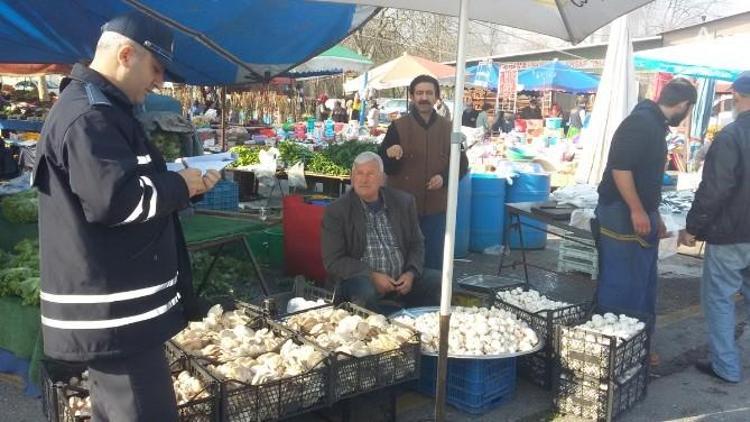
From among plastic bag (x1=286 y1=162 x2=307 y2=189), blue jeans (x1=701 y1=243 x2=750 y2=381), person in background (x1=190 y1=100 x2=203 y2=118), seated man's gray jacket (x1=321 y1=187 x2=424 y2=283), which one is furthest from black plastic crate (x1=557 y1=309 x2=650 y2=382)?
person in background (x1=190 y1=100 x2=203 y2=118)

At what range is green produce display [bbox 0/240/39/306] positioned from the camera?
3.94m

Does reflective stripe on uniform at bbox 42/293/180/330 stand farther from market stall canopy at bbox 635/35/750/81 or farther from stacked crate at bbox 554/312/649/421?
market stall canopy at bbox 635/35/750/81

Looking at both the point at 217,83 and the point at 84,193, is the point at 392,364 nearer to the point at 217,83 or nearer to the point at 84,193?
the point at 84,193

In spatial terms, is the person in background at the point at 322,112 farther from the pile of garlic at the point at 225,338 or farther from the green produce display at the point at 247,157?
the pile of garlic at the point at 225,338

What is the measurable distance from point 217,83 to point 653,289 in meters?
4.45

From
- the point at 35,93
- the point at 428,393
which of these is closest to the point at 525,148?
the point at 428,393

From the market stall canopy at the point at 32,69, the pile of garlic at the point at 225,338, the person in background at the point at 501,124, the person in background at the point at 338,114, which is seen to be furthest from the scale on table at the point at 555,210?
the person in background at the point at 338,114

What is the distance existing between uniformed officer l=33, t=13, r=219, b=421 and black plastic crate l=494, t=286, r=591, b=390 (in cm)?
253

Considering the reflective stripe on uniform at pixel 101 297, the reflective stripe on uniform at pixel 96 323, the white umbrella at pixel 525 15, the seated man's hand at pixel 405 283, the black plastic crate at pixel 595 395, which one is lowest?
the black plastic crate at pixel 595 395

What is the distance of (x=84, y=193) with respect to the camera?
1.97 meters

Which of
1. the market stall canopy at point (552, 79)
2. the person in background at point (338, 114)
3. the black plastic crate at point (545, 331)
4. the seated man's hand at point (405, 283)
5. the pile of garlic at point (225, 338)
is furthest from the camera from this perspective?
the market stall canopy at point (552, 79)

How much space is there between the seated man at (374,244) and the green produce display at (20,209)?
2294mm

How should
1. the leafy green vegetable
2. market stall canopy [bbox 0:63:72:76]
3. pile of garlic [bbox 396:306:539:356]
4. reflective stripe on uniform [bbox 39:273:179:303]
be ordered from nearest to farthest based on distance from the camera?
1. reflective stripe on uniform [bbox 39:273:179:303]
2. pile of garlic [bbox 396:306:539:356]
3. the leafy green vegetable
4. market stall canopy [bbox 0:63:72:76]

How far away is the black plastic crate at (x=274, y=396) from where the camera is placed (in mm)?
2979
